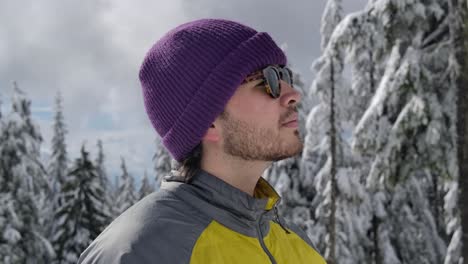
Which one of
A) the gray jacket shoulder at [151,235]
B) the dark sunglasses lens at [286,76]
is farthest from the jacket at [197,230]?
the dark sunglasses lens at [286,76]

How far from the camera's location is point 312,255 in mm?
3004

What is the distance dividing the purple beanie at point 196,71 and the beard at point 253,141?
0.11 metres

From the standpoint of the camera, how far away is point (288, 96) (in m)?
2.83

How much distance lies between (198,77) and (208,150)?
369 millimetres

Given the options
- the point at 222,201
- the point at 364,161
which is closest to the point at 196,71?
the point at 222,201

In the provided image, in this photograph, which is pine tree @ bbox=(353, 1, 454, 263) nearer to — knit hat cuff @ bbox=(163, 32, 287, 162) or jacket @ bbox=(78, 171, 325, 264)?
knit hat cuff @ bbox=(163, 32, 287, 162)

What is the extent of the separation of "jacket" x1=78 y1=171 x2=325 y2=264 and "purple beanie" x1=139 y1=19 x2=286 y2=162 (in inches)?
10.7

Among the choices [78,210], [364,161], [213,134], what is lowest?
[78,210]

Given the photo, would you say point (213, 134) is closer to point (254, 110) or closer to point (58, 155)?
point (254, 110)

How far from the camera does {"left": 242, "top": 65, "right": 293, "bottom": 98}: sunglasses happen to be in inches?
110

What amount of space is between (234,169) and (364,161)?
2224 cm

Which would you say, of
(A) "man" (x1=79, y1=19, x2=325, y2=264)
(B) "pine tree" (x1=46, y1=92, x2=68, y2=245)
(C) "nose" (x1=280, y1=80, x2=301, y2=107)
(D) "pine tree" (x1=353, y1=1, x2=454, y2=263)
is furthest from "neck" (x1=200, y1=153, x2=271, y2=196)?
(B) "pine tree" (x1=46, y1=92, x2=68, y2=245)

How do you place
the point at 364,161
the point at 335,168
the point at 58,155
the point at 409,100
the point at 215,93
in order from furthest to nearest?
the point at 58,155, the point at 364,161, the point at 335,168, the point at 409,100, the point at 215,93

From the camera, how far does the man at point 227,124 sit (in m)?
2.54
